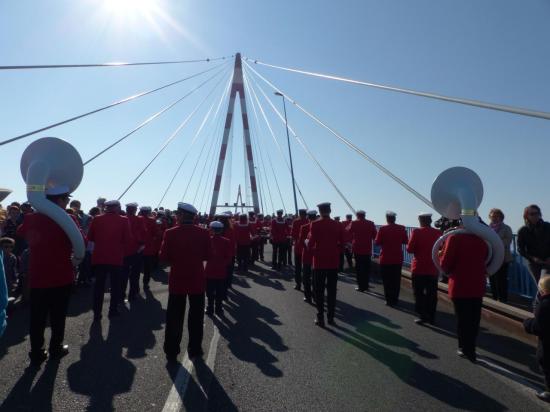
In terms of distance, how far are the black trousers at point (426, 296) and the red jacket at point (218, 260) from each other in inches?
125

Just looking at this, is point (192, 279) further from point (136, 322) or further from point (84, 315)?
point (84, 315)

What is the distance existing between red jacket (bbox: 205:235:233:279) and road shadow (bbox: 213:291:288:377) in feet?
2.31

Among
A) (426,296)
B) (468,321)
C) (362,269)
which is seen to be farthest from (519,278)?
(468,321)

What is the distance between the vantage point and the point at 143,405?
137 inches

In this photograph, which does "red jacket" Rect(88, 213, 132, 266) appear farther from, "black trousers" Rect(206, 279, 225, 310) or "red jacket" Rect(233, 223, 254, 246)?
"red jacket" Rect(233, 223, 254, 246)

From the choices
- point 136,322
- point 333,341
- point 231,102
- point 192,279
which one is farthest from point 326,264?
point 231,102

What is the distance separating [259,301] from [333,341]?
112 inches

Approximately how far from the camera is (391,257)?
817 cm

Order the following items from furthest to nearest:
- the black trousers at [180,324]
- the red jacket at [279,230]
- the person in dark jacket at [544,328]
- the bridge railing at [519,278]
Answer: the red jacket at [279,230] < the bridge railing at [519,278] < the black trousers at [180,324] < the person in dark jacket at [544,328]

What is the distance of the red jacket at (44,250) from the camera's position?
4480 millimetres

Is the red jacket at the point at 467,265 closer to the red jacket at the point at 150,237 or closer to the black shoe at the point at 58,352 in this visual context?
the black shoe at the point at 58,352

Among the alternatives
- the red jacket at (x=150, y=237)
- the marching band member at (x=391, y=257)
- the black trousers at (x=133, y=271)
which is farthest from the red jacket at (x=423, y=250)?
the red jacket at (x=150, y=237)

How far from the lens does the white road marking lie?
348 centimetres

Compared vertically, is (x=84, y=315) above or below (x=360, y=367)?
below
